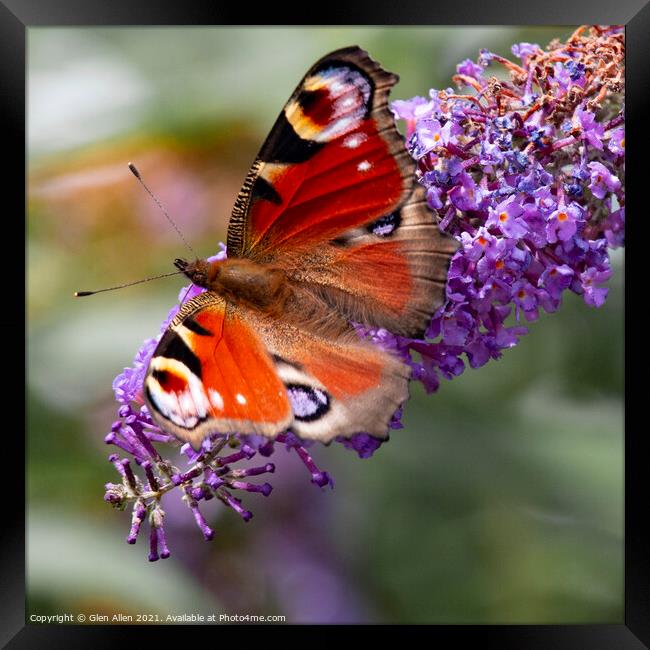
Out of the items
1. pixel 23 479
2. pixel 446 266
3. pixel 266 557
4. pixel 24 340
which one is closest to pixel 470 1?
pixel 446 266

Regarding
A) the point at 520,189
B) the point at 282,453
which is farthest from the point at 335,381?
the point at 282,453

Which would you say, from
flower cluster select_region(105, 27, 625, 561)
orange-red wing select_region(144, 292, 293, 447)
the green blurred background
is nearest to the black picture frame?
flower cluster select_region(105, 27, 625, 561)

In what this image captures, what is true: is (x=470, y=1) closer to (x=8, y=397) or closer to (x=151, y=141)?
(x=151, y=141)

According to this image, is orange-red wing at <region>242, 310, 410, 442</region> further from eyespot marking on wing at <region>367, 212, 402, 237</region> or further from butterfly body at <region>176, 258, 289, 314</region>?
eyespot marking on wing at <region>367, 212, 402, 237</region>

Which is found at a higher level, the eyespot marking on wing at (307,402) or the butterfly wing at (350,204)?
the butterfly wing at (350,204)

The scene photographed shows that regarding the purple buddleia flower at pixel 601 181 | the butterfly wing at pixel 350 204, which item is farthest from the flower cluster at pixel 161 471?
the purple buddleia flower at pixel 601 181

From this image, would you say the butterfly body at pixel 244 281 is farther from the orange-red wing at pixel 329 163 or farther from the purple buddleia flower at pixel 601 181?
the purple buddleia flower at pixel 601 181

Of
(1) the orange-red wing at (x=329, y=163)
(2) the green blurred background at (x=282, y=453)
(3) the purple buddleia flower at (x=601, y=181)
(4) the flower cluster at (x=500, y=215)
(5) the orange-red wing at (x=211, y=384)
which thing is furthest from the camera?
(2) the green blurred background at (x=282, y=453)
